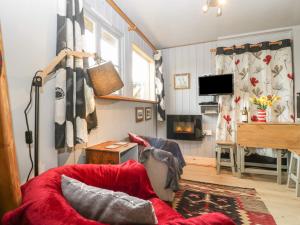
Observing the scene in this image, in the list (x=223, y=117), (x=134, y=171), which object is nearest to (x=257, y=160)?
(x=223, y=117)

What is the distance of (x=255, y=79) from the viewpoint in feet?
11.8

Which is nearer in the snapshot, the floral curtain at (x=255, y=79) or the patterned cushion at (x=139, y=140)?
the patterned cushion at (x=139, y=140)

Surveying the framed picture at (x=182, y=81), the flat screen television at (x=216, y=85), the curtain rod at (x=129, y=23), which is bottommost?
the flat screen television at (x=216, y=85)

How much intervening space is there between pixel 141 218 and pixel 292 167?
2945mm

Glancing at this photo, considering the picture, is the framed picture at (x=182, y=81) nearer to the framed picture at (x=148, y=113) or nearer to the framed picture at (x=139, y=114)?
the framed picture at (x=148, y=113)

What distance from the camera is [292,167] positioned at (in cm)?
277

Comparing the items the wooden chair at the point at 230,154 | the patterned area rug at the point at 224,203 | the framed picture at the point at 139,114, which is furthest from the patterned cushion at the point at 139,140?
the wooden chair at the point at 230,154

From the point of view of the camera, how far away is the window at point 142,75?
3.76 meters

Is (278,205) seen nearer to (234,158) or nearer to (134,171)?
(234,158)

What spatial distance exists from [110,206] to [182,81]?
3819mm

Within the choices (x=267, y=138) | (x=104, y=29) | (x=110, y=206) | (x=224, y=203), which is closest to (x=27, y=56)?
(x=110, y=206)

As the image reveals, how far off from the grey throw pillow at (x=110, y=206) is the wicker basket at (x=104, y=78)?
3.67 feet

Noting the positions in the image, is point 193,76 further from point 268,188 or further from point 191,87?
point 268,188

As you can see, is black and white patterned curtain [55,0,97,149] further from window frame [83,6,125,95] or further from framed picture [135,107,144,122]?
framed picture [135,107,144,122]
